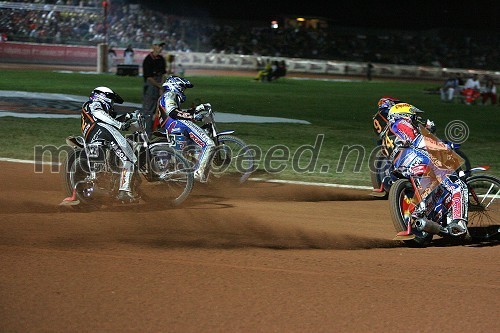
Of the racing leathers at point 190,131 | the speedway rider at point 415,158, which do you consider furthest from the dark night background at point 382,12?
the speedway rider at point 415,158

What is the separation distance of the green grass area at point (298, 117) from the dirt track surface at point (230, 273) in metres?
4.18

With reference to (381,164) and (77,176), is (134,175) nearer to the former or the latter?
(77,176)

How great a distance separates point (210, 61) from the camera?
188ft

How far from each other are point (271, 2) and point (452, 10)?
754 inches

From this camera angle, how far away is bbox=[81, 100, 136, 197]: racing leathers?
976 cm

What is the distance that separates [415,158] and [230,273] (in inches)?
103

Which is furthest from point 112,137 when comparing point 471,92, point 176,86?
point 471,92

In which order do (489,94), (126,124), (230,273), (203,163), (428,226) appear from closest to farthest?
(230,273) → (428,226) → (126,124) → (203,163) → (489,94)

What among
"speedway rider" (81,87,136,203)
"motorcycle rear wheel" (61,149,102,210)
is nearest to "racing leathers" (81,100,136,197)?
"speedway rider" (81,87,136,203)

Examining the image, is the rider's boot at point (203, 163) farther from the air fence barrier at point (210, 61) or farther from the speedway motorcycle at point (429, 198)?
the air fence barrier at point (210, 61)

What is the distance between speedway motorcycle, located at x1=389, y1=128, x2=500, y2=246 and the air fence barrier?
41.8 m

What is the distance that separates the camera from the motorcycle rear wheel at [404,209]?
328 inches

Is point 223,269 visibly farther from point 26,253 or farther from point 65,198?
point 65,198

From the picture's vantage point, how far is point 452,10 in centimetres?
8256
